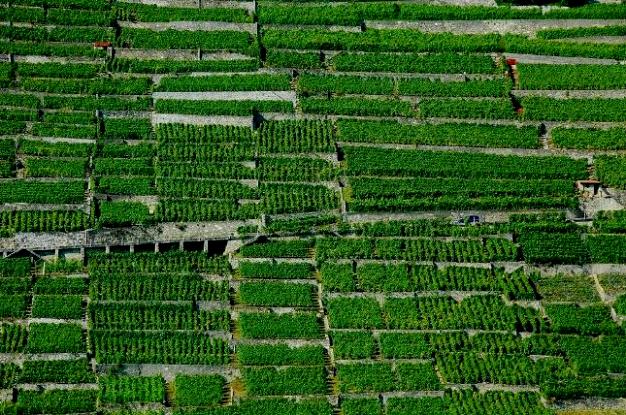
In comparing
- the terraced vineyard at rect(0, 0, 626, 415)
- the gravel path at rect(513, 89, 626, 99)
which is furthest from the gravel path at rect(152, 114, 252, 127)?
the gravel path at rect(513, 89, 626, 99)

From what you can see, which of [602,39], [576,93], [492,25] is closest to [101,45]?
[492,25]

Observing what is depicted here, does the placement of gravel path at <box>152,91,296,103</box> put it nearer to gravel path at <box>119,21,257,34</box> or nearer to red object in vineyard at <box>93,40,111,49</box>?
red object in vineyard at <box>93,40,111,49</box>

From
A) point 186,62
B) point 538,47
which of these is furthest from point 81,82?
point 538,47

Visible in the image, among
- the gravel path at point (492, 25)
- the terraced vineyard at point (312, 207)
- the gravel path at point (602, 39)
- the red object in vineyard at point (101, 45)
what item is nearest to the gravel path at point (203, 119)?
the terraced vineyard at point (312, 207)

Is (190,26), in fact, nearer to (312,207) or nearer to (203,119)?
(203,119)

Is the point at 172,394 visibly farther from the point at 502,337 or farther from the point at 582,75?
the point at 582,75

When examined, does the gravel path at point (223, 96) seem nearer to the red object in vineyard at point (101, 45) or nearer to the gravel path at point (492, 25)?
the red object in vineyard at point (101, 45)

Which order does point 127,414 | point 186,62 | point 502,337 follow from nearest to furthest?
1. point 127,414
2. point 502,337
3. point 186,62

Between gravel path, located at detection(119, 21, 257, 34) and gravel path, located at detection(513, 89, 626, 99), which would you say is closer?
gravel path, located at detection(513, 89, 626, 99)
